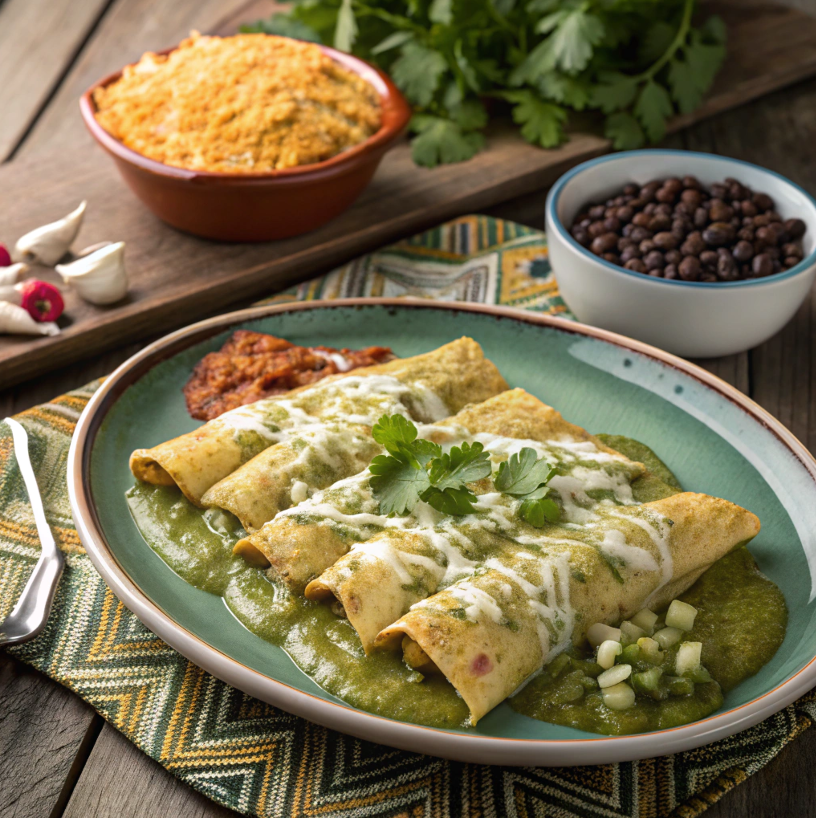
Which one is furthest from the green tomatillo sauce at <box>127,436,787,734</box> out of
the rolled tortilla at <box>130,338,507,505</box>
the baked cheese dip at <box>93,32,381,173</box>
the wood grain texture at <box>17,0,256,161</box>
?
the wood grain texture at <box>17,0,256,161</box>

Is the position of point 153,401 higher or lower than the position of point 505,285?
higher

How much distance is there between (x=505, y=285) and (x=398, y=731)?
2.57 metres

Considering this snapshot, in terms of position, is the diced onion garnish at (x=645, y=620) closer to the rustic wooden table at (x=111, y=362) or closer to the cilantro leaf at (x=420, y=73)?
the rustic wooden table at (x=111, y=362)

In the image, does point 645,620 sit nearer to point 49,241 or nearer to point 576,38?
point 49,241

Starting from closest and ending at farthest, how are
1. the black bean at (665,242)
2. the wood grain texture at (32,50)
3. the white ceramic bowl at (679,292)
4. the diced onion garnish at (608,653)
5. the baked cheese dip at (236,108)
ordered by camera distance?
the diced onion garnish at (608,653) → the white ceramic bowl at (679,292) → the black bean at (665,242) → the baked cheese dip at (236,108) → the wood grain texture at (32,50)

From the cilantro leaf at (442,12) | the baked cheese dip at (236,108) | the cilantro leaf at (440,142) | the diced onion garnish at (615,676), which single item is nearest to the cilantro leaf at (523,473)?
the diced onion garnish at (615,676)

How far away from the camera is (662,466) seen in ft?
9.87

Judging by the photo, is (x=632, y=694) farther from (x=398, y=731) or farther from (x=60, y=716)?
(x=60, y=716)

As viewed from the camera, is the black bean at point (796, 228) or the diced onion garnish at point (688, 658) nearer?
the diced onion garnish at point (688, 658)

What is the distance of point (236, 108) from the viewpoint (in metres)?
3.95

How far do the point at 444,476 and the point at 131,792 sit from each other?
114 centimetres

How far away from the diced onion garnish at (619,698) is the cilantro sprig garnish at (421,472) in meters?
0.63

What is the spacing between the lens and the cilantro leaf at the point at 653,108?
4.74 metres

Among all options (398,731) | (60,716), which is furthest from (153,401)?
(398,731)
